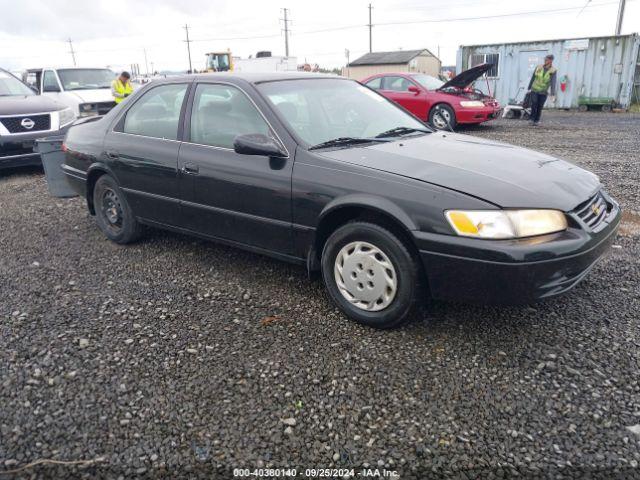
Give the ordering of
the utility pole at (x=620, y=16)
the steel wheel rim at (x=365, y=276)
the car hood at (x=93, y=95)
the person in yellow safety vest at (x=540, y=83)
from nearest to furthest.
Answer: the steel wheel rim at (x=365, y=276) < the car hood at (x=93, y=95) < the person in yellow safety vest at (x=540, y=83) < the utility pole at (x=620, y=16)

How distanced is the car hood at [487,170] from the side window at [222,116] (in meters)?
0.70

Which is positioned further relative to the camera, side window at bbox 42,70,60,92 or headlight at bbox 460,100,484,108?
headlight at bbox 460,100,484,108

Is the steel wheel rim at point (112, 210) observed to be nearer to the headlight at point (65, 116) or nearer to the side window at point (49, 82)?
the headlight at point (65, 116)

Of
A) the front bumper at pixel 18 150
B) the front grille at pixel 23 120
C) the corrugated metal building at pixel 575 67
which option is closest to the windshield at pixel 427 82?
the corrugated metal building at pixel 575 67

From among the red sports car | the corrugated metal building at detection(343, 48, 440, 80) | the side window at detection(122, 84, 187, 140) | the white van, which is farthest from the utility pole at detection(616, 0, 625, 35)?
the side window at detection(122, 84, 187, 140)

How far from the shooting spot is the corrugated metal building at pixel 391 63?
3631cm

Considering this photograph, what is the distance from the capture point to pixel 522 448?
2184 mm

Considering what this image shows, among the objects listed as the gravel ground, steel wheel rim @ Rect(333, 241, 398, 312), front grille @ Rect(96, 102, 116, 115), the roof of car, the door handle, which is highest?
the roof of car

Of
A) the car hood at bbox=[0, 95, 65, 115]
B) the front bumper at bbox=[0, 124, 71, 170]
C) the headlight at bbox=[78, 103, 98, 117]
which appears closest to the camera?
the front bumper at bbox=[0, 124, 71, 170]

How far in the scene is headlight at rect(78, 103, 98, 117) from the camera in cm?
1121

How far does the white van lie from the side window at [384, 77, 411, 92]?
6.74 meters

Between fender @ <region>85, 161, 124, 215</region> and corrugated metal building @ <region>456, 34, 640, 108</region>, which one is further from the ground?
corrugated metal building @ <region>456, 34, 640, 108</region>

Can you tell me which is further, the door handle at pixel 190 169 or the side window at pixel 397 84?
the side window at pixel 397 84

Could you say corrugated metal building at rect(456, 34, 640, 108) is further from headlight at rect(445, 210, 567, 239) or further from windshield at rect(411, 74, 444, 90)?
headlight at rect(445, 210, 567, 239)
